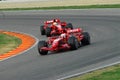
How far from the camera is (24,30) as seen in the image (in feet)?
110

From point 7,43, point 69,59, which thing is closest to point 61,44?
point 69,59

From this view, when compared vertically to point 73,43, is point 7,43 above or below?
below

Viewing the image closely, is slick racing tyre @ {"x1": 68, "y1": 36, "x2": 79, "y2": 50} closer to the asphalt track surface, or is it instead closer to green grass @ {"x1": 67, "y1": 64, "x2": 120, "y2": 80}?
the asphalt track surface

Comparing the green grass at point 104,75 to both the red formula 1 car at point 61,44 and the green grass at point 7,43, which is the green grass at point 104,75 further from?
the green grass at point 7,43

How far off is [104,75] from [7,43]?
12787 mm

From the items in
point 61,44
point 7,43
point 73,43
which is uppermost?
point 73,43

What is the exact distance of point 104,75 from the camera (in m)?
14.3

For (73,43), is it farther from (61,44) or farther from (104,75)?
(104,75)

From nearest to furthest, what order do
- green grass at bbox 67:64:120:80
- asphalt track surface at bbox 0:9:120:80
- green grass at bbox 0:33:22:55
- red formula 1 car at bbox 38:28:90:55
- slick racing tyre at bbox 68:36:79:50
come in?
green grass at bbox 67:64:120:80 < asphalt track surface at bbox 0:9:120:80 < slick racing tyre at bbox 68:36:79:50 < red formula 1 car at bbox 38:28:90:55 < green grass at bbox 0:33:22:55

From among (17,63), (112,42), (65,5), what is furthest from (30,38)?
(65,5)

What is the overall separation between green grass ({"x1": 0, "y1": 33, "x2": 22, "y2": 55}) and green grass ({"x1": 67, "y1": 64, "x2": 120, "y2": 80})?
8.19 metres

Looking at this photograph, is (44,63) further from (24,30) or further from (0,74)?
(24,30)

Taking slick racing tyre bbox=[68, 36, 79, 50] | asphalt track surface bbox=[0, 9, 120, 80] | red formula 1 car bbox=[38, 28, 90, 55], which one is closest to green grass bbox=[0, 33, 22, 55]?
asphalt track surface bbox=[0, 9, 120, 80]

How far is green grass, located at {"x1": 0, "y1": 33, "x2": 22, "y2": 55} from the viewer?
78.8ft
